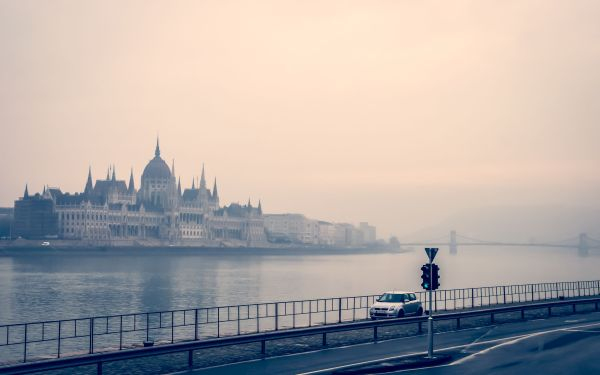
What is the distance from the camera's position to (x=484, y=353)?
2364cm

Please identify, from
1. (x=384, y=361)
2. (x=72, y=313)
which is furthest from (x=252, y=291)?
(x=384, y=361)

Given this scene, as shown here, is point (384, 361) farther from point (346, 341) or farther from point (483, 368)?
point (346, 341)

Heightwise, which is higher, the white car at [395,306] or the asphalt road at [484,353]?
the white car at [395,306]

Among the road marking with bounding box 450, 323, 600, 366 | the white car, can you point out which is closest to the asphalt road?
the road marking with bounding box 450, 323, 600, 366

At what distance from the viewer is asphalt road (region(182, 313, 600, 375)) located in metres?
20.2

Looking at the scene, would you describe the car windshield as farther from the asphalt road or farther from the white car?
the asphalt road

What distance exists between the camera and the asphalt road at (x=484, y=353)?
797 inches

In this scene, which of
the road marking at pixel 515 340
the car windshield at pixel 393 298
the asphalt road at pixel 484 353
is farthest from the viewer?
the car windshield at pixel 393 298

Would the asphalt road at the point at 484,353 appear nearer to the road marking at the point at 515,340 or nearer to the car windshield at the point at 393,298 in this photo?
the road marking at the point at 515,340

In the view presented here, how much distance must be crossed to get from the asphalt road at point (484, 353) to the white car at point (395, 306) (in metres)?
3.87

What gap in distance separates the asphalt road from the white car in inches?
152

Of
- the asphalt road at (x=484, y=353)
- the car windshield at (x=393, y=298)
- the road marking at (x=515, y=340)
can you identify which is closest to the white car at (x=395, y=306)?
the car windshield at (x=393, y=298)

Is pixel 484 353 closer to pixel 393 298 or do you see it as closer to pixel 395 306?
pixel 395 306

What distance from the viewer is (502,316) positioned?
124 ft
